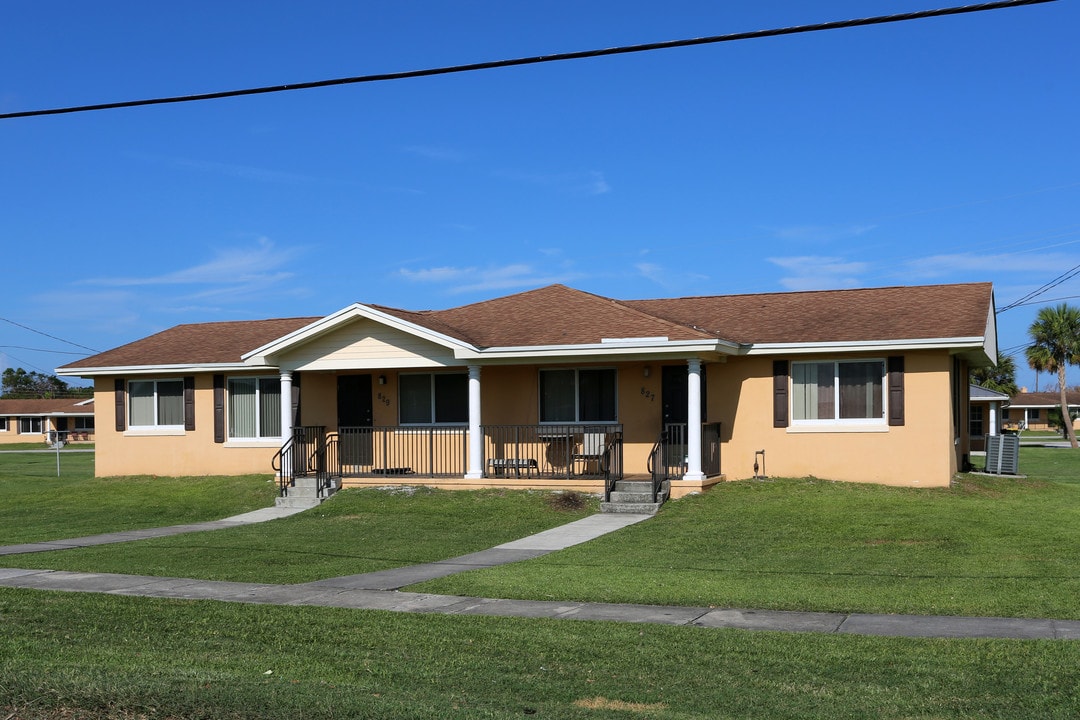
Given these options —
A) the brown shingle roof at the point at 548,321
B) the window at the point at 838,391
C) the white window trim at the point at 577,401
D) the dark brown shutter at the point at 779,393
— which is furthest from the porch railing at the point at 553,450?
the window at the point at 838,391

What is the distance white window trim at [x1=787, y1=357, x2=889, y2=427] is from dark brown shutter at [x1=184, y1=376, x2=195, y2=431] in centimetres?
1367

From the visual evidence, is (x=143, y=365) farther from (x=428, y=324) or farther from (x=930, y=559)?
(x=930, y=559)

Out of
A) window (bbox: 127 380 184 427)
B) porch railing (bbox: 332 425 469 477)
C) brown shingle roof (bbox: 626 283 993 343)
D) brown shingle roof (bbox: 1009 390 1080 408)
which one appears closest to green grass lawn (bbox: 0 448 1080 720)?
brown shingle roof (bbox: 626 283 993 343)

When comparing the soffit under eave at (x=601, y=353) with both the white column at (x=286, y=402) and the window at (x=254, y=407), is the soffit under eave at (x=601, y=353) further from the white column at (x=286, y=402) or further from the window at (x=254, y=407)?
the window at (x=254, y=407)

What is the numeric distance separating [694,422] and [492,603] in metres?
9.32

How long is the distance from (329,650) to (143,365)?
18.4 metres

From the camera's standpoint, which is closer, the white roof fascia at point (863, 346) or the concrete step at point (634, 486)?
the white roof fascia at point (863, 346)

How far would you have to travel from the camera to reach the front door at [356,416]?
2320cm

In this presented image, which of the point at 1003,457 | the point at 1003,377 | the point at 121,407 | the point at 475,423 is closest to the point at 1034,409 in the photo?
the point at 1003,377

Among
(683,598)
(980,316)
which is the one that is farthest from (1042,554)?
(980,316)

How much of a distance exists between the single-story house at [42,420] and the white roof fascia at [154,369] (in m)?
54.9

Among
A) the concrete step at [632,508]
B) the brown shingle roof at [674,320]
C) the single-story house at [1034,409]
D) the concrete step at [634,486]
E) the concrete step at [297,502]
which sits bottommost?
the single-story house at [1034,409]

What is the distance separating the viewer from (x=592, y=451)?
2094 centimetres

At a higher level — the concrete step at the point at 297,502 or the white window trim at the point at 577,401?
the white window trim at the point at 577,401
